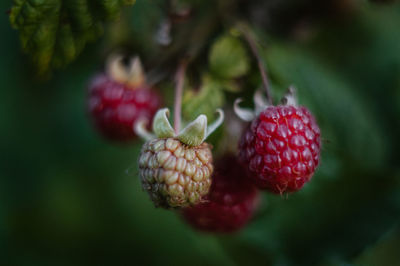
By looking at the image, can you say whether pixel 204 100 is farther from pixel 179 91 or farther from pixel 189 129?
pixel 189 129

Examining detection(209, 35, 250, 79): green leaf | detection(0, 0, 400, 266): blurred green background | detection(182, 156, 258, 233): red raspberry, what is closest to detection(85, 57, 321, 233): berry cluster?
detection(182, 156, 258, 233): red raspberry

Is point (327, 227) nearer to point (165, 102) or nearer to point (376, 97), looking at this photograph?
point (376, 97)

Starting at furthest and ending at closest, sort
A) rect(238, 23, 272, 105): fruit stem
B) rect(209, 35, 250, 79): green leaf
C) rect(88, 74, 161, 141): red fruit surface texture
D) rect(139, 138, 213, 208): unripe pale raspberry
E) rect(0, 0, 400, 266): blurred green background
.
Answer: rect(0, 0, 400, 266): blurred green background, rect(88, 74, 161, 141): red fruit surface texture, rect(209, 35, 250, 79): green leaf, rect(238, 23, 272, 105): fruit stem, rect(139, 138, 213, 208): unripe pale raspberry

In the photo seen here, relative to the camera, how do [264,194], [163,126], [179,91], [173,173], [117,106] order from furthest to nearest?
1. [264,194]
2. [117,106]
3. [179,91]
4. [163,126]
5. [173,173]

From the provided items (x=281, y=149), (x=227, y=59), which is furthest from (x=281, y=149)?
(x=227, y=59)

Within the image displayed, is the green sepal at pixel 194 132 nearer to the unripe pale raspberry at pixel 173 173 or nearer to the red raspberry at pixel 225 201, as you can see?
the unripe pale raspberry at pixel 173 173

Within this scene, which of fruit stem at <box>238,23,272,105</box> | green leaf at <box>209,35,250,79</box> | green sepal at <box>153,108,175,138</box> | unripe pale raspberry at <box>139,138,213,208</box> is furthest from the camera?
green leaf at <box>209,35,250,79</box>

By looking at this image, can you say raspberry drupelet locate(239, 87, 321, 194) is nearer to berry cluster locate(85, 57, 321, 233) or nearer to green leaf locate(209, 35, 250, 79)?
berry cluster locate(85, 57, 321, 233)
